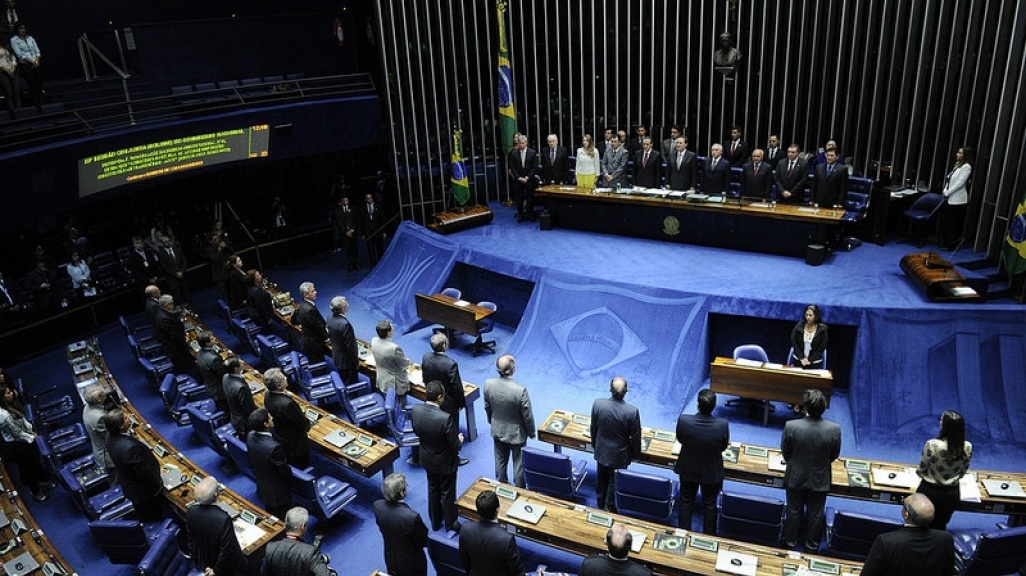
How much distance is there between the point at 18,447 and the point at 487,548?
6.12 m

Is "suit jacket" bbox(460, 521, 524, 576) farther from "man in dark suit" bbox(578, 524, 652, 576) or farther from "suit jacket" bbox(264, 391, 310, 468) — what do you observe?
"suit jacket" bbox(264, 391, 310, 468)

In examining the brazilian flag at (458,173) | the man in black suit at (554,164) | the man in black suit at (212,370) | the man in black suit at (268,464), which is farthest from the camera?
the brazilian flag at (458,173)

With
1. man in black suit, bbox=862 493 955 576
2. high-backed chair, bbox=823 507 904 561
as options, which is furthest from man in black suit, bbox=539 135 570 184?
man in black suit, bbox=862 493 955 576

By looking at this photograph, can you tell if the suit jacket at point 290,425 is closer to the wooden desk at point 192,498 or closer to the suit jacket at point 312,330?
the wooden desk at point 192,498

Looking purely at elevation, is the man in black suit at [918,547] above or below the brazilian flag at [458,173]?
below

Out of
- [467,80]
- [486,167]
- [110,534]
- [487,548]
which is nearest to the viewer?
[487,548]

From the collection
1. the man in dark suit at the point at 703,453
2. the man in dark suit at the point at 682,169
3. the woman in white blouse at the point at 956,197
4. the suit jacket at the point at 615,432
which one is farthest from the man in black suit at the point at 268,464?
the woman in white blouse at the point at 956,197

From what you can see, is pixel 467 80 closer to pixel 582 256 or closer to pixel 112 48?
pixel 582 256

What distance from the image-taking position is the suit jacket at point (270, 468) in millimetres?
6539

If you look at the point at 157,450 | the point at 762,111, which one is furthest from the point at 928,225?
the point at 157,450

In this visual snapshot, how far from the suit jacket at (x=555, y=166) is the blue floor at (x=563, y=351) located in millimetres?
1004

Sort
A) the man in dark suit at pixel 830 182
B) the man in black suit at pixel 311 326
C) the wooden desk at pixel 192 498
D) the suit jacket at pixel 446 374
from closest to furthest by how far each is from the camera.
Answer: the wooden desk at pixel 192 498
the suit jacket at pixel 446 374
the man in black suit at pixel 311 326
the man in dark suit at pixel 830 182

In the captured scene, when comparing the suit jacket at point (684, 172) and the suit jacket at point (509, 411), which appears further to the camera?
the suit jacket at point (684, 172)

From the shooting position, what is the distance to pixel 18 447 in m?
8.12
